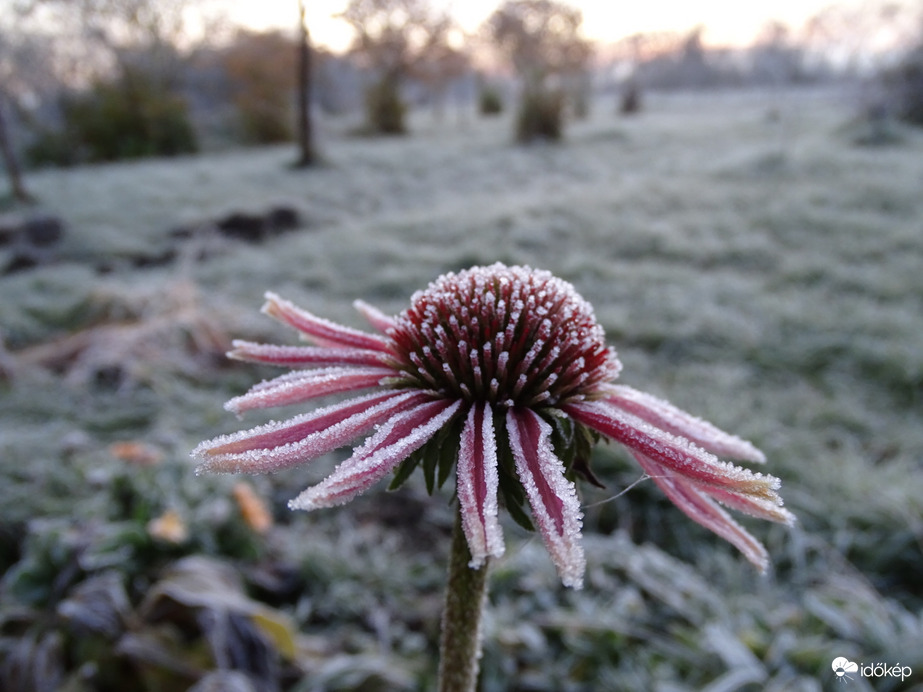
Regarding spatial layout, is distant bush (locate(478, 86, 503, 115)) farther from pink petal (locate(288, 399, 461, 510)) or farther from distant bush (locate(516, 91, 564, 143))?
pink petal (locate(288, 399, 461, 510))

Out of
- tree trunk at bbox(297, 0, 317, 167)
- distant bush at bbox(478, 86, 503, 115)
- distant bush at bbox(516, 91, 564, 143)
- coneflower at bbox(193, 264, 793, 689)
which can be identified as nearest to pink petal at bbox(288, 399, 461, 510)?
coneflower at bbox(193, 264, 793, 689)

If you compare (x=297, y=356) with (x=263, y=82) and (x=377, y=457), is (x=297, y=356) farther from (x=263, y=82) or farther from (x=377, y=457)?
(x=263, y=82)

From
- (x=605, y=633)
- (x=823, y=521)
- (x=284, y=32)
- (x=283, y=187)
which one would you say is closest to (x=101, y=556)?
(x=605, y=633)

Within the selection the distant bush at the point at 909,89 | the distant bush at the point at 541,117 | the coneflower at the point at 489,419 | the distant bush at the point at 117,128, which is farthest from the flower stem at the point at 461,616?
the distant bush at the point at 117,128

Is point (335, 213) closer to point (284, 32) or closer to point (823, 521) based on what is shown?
point (823, 521)

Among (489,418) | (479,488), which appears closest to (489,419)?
(489,418)

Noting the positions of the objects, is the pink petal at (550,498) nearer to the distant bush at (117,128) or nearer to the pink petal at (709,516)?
the pink petal at (709,516)
